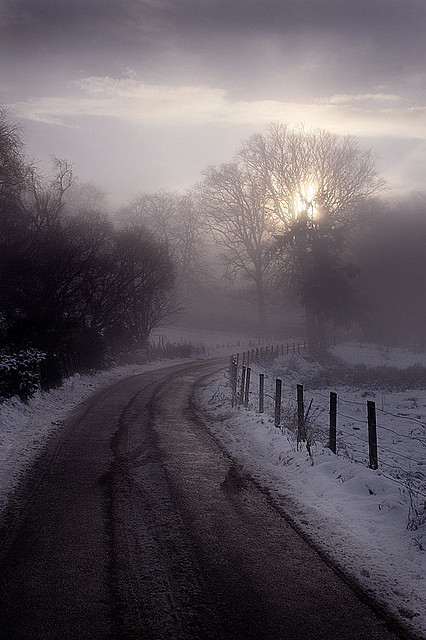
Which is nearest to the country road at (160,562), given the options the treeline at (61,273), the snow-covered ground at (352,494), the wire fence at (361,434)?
the snow-covered ground at (352,494)

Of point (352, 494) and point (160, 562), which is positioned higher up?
point (160, 562)

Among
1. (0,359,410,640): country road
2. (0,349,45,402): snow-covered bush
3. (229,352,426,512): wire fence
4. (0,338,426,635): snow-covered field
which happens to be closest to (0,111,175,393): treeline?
(0,349,45,402): snow-covered bush

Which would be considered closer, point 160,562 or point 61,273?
point 160,562

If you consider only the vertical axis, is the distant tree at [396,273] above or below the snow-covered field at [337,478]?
above

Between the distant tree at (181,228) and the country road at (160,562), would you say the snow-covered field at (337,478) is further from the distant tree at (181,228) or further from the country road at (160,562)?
the distant tree at (181,228)

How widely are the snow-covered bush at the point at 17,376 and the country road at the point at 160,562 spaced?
5.71 metres

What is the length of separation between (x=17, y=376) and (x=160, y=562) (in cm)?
1136

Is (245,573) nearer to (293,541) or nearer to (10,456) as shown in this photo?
(293,541)

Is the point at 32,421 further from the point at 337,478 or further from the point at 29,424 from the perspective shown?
the point at 337,478

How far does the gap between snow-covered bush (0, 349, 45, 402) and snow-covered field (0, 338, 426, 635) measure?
1.31 feet

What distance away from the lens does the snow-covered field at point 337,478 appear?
18.1ft

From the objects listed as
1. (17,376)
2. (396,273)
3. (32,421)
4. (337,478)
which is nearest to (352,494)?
(337,478)

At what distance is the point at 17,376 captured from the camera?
609 inches

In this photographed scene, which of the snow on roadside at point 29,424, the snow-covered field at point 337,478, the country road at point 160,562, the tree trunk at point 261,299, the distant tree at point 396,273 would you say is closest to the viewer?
the country road at point 160,562
